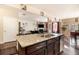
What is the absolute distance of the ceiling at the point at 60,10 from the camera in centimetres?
173

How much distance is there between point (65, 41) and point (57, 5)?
2.34ft

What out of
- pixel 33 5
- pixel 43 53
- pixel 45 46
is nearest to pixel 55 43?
pixel 45 46

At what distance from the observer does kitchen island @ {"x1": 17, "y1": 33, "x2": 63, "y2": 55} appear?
5.27 ft

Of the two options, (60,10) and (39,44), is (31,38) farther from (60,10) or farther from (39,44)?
(60,10)

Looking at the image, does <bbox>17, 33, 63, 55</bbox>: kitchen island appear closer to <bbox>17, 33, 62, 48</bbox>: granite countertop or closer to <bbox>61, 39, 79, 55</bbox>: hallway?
<bbox>17, 33, 62, 48</bbox>: granite countertop

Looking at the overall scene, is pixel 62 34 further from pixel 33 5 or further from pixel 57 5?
pixel 33 5

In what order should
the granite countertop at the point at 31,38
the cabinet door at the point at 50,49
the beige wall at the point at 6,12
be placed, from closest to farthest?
1. the beige wall at the point at 6,12
2. the granite countertop at the point at 31,38
3. the cabinet door at the point at 50,49

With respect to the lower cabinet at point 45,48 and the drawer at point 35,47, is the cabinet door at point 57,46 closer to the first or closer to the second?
the lower cabinet at point 45,48

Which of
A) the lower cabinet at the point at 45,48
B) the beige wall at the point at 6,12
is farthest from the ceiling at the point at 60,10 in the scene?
the lower cabinet at the point at 45,48

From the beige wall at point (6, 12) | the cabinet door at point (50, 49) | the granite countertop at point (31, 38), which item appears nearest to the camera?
the beige wall at point (6, 12)

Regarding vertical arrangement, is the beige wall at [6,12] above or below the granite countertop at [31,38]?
above

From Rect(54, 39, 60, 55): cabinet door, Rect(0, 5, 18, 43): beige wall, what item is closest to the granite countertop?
Rect(54, 39, 60, 55): cabinet door

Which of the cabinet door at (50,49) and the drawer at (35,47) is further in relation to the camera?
the cabinet door at (50,49)

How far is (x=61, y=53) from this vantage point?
5.88 feet
